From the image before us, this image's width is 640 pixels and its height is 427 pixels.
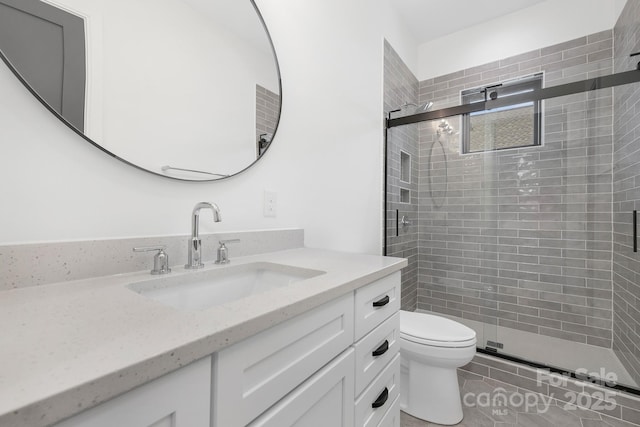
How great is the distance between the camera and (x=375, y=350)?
0.95m

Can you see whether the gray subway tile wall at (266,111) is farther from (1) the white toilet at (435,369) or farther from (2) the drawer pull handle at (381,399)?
(1) the white toilet at (435,369)

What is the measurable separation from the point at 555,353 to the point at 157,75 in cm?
275

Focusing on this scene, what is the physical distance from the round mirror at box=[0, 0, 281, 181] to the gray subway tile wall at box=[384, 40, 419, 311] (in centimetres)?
137

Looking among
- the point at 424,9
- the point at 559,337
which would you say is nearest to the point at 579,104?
the point at 424,9

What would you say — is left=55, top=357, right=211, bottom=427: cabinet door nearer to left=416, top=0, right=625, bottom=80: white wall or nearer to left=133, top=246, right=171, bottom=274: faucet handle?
left=133, top=246, right=171, bottom=274: faucet handle

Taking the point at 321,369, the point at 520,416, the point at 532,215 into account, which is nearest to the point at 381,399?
the point at 321,369

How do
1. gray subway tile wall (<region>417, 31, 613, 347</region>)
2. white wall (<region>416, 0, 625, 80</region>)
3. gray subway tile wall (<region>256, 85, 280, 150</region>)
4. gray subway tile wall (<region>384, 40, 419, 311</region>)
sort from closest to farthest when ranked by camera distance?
gray subway tile wall (<region>256, 85, 280, 150</region>) < gray subway tile wall (<region>417, 31, 613, 347</region>) < white wall (<region>416, 0, 625, 80</region>) < gray subway tile wall (<region>384, 40, 419, 311</region>)

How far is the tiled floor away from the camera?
58.8 inches

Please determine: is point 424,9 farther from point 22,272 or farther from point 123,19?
point 22,272

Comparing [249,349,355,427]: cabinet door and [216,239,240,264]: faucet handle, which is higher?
[216,239,240,264]: faucet handle

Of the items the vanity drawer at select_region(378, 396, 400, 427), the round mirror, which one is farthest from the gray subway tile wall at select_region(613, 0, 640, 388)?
the round mirror

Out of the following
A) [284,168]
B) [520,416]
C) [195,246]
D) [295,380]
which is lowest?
[520,416]

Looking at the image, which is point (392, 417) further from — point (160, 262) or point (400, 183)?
point (400, 183)

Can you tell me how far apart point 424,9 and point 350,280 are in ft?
9.02
